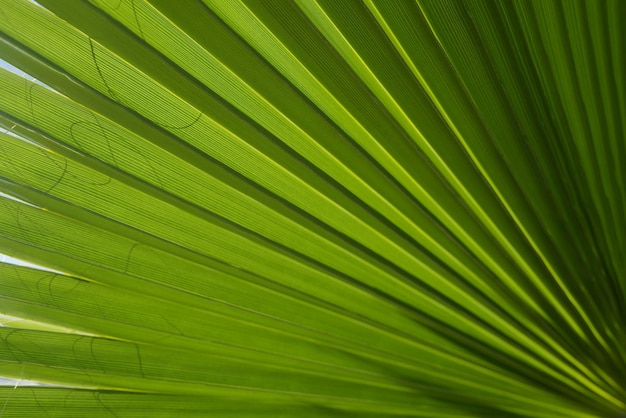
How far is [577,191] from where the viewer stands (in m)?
1.13

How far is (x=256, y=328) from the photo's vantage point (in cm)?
133

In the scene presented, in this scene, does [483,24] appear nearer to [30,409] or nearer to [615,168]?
[615,168]

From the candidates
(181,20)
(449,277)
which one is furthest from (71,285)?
(449,277)

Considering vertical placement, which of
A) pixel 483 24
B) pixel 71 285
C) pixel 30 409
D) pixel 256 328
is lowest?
pixel 30 409

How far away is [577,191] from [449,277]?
0.37 metres

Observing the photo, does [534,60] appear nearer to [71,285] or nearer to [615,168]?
[615,168]

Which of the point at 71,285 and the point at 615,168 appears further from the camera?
the point at 71,285

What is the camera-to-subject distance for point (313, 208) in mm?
1193

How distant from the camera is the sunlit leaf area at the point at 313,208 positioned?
→ 36.6 inches

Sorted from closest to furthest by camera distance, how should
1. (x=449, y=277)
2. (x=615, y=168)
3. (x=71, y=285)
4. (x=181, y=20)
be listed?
1. (x=181, y=20)
2. (x=615, y=168)
3. (x=71, y=285)
4. (x=449, y=277)

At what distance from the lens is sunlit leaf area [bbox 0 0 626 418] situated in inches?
36.6

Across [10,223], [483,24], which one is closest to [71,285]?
[10,223]

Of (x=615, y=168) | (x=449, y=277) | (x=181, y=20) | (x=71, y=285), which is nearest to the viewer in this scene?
(x=181, y=20)

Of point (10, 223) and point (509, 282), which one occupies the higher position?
point (10, 223)
